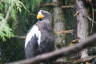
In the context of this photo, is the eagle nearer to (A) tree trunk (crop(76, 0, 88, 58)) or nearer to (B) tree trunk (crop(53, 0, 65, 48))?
(A) tree trunk (crop(76, 0, 88, 58))

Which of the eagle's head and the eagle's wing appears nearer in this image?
the eagle's wing

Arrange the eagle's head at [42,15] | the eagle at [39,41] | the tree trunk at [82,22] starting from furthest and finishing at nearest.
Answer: the eagle's head at [42,15], the eagle at [39,41], the tree trunk at [82,22]

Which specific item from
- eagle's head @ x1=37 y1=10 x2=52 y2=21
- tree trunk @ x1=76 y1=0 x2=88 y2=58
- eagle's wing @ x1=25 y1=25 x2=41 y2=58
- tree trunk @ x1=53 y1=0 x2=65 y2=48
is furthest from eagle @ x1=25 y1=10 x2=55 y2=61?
tree trunk @ x1=53 y1=0 x2=65 y2=48

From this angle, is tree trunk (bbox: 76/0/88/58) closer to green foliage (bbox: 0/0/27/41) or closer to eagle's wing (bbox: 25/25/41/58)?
eagle's wing (bbox: 25/25/41/58)

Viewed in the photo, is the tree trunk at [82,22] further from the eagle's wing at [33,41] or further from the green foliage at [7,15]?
the green foliage at [7,15]

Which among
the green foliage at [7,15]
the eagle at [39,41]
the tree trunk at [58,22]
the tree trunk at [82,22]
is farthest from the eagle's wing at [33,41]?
the tree trunk at [58,22]

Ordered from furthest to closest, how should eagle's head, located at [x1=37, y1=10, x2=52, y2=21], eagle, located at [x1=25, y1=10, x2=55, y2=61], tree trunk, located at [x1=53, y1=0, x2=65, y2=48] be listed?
tree trunk, located at [x1=53, y1=0, x2=65, y2=48], eagle's head, located at [x1=37, y1=10, x2=52, y2=21], eagle, located at [x1=25, y1=10, x2=55, y2=61]

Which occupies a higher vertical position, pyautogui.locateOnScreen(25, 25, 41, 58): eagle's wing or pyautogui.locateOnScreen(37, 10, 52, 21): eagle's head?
pyautogui.locateOnScreen(37, 10, 52, 21): eagle's head

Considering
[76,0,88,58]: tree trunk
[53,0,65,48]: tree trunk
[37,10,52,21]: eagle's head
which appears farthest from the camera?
[53,0,65,48]: tree trunk

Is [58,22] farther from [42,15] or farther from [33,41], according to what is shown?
[33,41]

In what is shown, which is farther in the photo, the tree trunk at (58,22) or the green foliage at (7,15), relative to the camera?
the tree trunk at (58,22)

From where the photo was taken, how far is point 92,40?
302 mm

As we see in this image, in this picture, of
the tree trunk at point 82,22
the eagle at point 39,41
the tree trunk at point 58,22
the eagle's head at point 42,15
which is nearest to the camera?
the tree trunk at point 82,22

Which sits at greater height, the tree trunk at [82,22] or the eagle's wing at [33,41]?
the tree trunk at [82,22]
